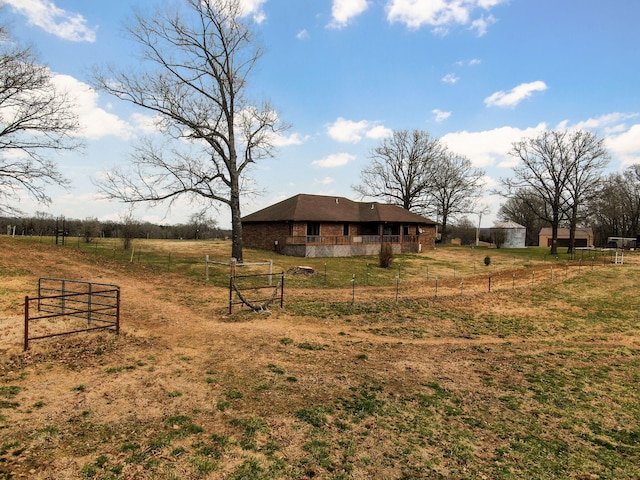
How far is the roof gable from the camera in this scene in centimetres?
3453

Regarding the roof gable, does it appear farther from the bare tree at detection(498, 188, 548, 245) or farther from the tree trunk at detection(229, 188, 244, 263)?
the bare tree at detection(498, 188, 548, 245)

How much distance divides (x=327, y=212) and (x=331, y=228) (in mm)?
2175

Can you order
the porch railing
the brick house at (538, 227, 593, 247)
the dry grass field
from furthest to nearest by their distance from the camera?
the brick house at (538, 227, 593, 247) → the porch railing → the dry grass field

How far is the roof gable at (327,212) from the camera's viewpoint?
34.5m

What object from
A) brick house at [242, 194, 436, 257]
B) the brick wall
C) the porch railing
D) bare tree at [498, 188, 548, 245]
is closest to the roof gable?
brick house at [242, 194, 436, 257]

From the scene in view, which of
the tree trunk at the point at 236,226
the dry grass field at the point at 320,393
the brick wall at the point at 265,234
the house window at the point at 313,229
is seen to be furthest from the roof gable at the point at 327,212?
the dry grass field at the point at 320,393

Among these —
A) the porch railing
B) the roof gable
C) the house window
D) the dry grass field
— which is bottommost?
the dry grass field

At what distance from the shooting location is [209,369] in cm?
867

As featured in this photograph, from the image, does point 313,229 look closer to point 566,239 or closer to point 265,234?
A: point 265,234

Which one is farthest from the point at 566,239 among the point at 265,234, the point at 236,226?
the point at 236,226

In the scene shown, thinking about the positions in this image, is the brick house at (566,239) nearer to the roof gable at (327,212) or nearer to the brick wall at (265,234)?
the roof gable at (327,212)

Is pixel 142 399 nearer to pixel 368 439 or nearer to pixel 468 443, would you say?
pixel 368 439

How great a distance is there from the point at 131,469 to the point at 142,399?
223 centimetres

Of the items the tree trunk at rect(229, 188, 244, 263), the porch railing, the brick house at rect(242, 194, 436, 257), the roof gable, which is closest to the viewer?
the tree trunk at rect(229, 188, 244, 263)
